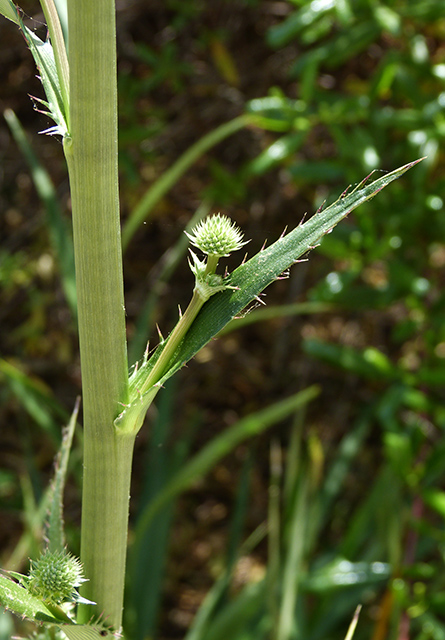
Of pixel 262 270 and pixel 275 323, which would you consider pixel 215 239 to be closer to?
pixel 262 270

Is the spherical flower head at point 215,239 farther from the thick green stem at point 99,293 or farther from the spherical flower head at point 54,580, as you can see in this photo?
the spherical flower head at point 54,580

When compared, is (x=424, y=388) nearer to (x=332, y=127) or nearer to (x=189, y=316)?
(x=332, y=127)

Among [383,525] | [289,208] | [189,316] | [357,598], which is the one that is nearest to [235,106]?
[289,208]

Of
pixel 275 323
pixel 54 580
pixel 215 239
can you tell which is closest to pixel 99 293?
pixel 215 239

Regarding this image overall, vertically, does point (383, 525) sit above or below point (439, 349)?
below

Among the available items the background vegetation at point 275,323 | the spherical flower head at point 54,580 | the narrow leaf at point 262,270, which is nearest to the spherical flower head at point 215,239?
the narrow leaf at point 262,270

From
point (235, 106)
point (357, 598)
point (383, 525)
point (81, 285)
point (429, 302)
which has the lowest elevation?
point (81, 285)
